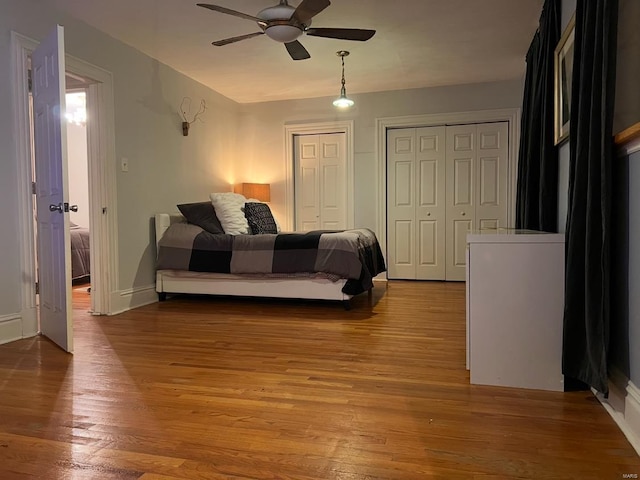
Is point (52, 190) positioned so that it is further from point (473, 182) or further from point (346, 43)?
point (473, 182)

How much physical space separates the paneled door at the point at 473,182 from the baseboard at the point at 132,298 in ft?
11.0

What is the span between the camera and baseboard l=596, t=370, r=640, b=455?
60.8 inches

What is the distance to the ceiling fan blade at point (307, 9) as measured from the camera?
2.75m

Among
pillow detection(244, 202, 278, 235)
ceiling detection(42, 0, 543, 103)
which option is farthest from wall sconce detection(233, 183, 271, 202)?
ceiling detection(42, 0, 543, 103)

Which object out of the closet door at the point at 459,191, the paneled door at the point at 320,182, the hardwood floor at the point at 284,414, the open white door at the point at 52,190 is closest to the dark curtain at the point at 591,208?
the hardwood floor at the point at 284,414

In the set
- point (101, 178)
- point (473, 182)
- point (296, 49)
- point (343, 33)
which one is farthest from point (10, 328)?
point (473, 182)

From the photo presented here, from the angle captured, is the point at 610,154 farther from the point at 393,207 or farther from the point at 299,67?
the point at 393,207

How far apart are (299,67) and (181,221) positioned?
76.4 inches

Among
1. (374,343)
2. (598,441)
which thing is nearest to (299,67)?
(374,343)

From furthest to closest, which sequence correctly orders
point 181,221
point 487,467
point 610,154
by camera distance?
point 181,221 → point 610,154 → point 487,467

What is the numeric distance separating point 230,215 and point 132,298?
1159 millimetres

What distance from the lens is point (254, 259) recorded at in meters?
4.05

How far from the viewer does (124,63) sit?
4004 mm

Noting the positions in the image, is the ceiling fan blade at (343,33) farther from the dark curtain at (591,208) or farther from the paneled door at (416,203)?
the paneled door at (416,203)
